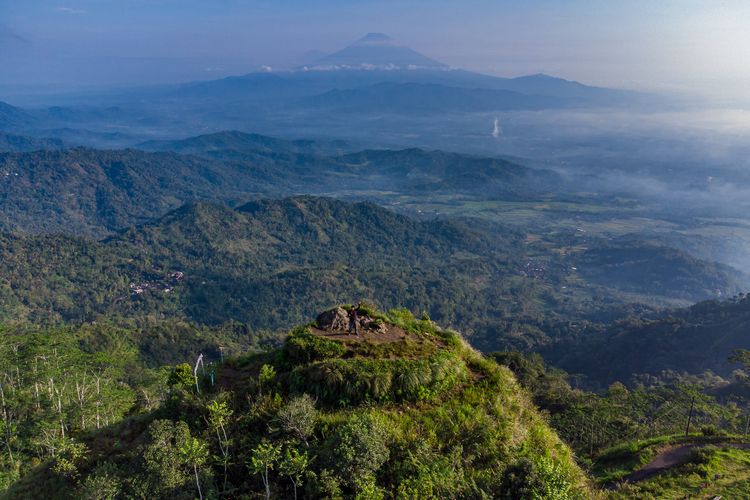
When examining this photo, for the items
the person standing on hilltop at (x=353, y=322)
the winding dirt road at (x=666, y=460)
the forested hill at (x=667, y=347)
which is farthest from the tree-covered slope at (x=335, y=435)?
the forested hill at (x=667, y=347)

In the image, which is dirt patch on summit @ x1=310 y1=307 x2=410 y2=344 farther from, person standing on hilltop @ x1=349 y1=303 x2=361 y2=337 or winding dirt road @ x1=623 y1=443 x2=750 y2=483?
winding dirt road @ x1=623 y1=443 x2=750 y2=483

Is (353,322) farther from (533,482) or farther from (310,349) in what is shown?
(533,482)

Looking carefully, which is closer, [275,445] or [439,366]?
[275,445]

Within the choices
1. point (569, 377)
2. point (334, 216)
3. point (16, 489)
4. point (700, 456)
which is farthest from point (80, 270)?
point (700, 456)

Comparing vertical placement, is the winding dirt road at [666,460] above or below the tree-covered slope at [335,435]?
below

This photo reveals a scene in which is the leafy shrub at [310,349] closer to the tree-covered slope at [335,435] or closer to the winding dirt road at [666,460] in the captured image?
the tree-covered slope at [335,435]

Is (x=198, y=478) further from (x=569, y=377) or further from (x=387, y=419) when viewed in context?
(x=569, y=377)

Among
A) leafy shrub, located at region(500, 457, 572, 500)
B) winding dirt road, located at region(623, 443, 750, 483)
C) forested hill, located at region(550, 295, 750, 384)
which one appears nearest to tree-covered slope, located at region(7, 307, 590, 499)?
leafy shrub, located at region(500, 457, 572, 500)
